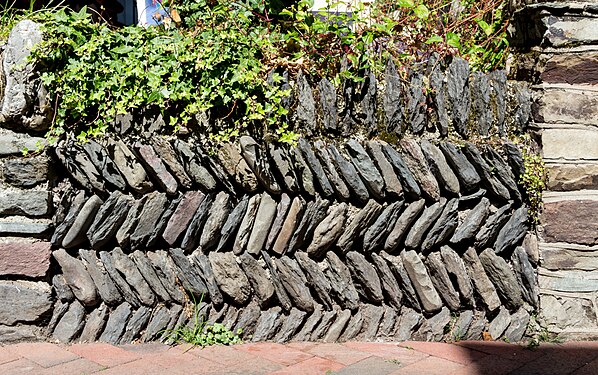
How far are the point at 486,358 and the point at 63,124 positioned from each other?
7.34 feet

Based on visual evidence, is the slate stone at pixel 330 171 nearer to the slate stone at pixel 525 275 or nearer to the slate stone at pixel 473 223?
the slate stone at pixel 473 223

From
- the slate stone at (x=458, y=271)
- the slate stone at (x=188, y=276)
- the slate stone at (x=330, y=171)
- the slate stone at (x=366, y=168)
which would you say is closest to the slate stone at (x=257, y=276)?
the slate stone at (x=188, y=276)

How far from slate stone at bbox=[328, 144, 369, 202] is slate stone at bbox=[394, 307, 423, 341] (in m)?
0.67

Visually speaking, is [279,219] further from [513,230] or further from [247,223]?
[513,230]

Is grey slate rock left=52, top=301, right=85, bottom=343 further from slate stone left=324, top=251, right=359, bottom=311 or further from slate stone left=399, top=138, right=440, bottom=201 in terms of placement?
slate stone left=399, top=138, right=440, bottom=201

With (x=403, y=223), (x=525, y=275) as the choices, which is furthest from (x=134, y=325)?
(x=525, y=275)

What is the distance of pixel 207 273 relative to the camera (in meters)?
2.94

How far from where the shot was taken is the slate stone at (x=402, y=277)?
120 inches

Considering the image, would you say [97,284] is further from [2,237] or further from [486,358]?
[486,358]

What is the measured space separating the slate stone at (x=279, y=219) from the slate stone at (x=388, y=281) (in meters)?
0.50

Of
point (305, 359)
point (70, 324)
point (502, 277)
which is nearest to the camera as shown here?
point (305, 359)

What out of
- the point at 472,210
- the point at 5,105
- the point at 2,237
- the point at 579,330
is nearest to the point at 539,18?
the point at 472,210

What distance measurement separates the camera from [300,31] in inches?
122

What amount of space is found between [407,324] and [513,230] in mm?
714
